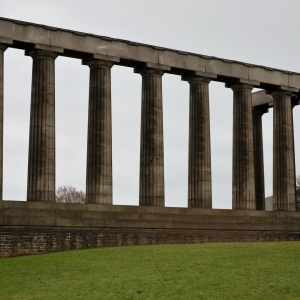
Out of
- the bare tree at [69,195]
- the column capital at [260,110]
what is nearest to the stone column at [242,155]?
the column capital at [260,110]

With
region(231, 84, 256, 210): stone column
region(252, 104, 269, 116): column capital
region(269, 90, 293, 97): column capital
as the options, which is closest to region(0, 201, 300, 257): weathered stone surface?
region(231, 84, 256, 210): stone column

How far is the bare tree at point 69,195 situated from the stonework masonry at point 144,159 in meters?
83.2

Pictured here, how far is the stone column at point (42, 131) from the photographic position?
251ft

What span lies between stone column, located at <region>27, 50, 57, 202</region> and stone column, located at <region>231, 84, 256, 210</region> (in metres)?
23.0

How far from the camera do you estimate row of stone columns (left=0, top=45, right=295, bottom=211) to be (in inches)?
3036

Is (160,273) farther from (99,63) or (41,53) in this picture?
(99,63)

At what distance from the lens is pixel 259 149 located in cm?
10362

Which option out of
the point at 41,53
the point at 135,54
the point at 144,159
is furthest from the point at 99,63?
the point at 144,159

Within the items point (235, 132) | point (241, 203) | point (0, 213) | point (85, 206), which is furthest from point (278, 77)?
point (0, 213)

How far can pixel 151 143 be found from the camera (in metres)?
83.4

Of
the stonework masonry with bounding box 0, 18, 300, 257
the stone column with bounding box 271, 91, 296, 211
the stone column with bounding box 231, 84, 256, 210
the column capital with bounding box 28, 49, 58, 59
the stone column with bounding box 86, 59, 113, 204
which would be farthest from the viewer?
the stone column with bounding box 271, 91, 296, 211

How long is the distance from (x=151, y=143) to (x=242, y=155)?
485 inches

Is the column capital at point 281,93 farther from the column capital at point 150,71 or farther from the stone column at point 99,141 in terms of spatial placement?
the stone column at point 99,141

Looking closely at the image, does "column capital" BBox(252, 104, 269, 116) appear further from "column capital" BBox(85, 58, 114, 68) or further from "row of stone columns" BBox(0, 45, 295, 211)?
"column capital" BBox(85, 58, 114, 68)
